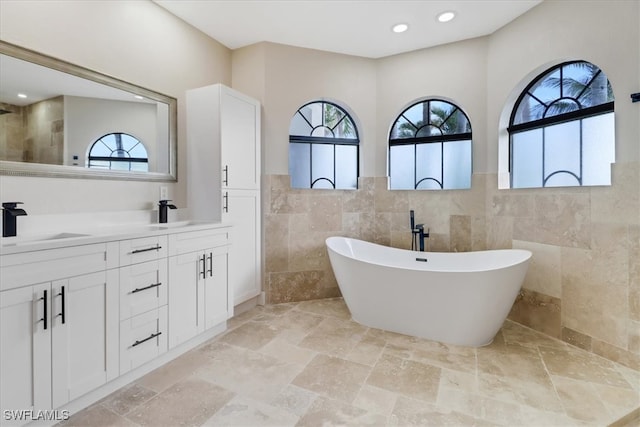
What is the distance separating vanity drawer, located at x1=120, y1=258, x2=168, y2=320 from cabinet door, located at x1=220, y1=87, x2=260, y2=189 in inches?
39.1

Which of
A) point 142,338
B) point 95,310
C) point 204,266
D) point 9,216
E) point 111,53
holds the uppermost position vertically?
point 111,53

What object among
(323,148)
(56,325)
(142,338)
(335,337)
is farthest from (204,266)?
(323,148)

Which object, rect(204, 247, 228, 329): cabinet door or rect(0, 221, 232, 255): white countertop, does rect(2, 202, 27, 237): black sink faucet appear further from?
rect(204, 247, 228, 329): cabinet door

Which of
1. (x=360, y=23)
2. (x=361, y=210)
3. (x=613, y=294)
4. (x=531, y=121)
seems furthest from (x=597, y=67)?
(x=361, y=210)

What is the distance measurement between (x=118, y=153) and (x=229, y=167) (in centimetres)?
85

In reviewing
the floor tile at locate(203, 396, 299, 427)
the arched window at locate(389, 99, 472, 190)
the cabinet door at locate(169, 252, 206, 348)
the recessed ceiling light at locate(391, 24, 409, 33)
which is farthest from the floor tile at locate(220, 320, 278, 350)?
the recessed ceiling light at locate(391, 24, 409, 33)

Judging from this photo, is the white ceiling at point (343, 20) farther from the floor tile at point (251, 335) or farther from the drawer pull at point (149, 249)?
A: the floor tile at point (251, 335)

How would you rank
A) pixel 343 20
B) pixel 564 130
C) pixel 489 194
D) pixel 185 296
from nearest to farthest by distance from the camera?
pixel 185 296 < pixel 564 130 < pixel 343 20 < pixel 489 194

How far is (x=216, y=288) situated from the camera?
7.79ft

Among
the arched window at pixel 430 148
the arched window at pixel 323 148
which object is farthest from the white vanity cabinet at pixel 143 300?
the arched window at pixel 430 148

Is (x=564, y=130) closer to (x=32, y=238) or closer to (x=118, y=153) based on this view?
(x=118, y=153)

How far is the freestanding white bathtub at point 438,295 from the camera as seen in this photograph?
2.14 m

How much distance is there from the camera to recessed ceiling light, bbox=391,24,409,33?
283 centimetres

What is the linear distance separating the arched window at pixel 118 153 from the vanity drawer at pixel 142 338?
3.70 ft
